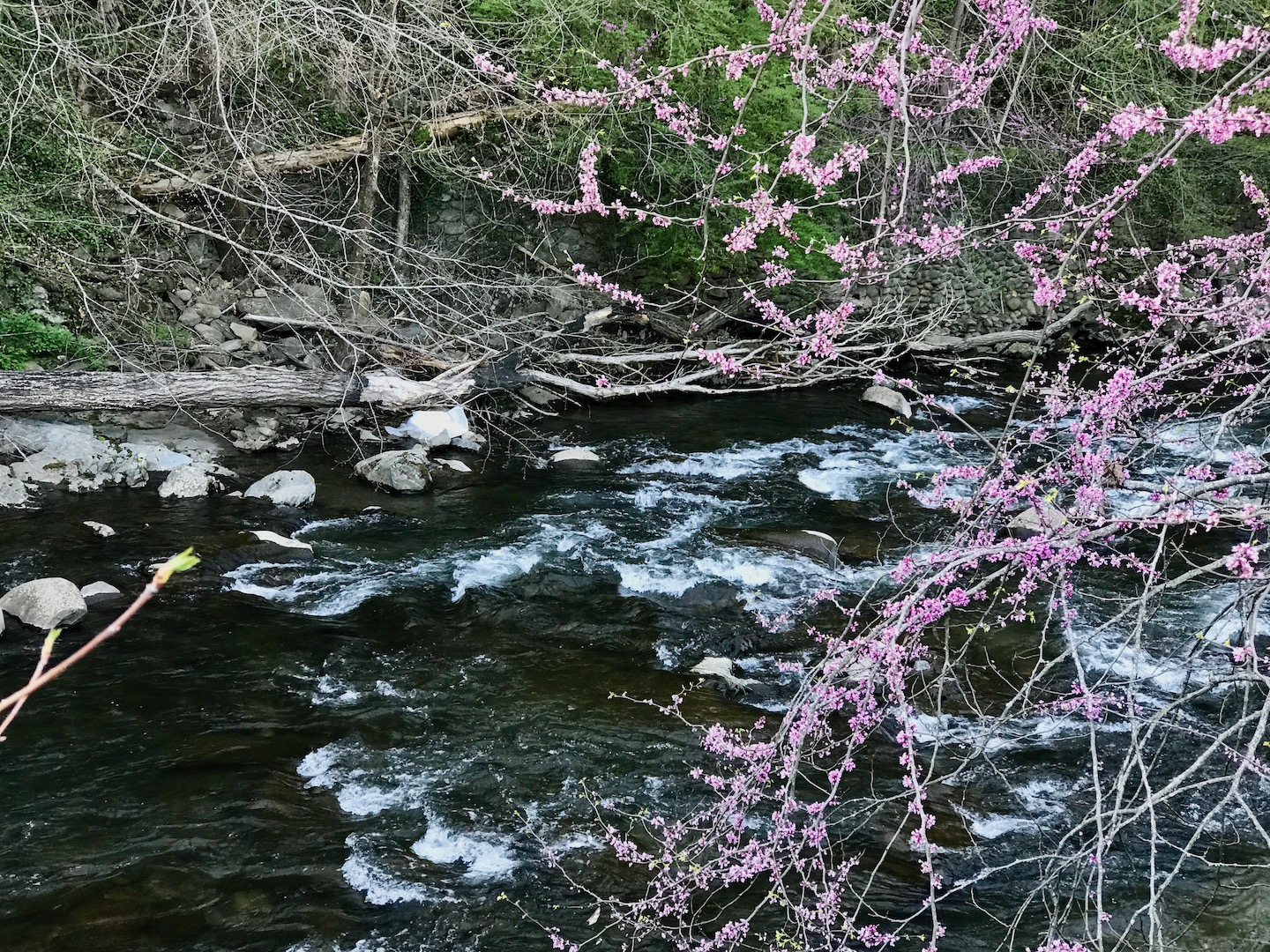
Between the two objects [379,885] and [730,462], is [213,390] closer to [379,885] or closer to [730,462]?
[730,462]

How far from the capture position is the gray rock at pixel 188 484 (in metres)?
7.40

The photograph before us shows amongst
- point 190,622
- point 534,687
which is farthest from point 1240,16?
point 190,622

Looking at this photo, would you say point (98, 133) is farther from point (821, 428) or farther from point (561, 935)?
point (561, 935)

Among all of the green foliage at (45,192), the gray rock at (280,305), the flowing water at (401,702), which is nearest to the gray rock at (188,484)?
the flowing water at (401,702)

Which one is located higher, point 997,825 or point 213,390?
point 213,390

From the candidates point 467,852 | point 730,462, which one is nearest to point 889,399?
point 730,462

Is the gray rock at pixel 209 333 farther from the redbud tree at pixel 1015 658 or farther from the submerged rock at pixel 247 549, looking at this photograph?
the redbud tree at pixel 1015 658

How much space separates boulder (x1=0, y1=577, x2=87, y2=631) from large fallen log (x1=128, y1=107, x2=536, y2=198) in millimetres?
4729

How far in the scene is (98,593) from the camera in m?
5.66

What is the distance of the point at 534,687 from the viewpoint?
5141 mm

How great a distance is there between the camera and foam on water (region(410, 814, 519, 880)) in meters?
3.85

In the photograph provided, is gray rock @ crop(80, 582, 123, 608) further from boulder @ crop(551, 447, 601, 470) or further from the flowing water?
boulder @ crop(551, 447, 601, 470)

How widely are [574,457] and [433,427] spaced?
1.36m

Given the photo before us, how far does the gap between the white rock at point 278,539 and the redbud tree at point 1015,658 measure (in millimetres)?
2747
